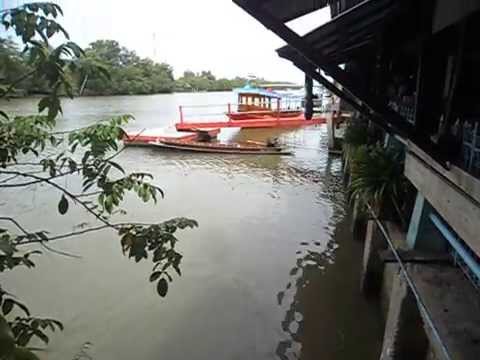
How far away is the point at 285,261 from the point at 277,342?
1.63 metres

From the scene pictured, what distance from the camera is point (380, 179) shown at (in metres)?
4.16

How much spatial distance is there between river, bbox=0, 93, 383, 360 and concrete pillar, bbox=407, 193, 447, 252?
0.93 metres

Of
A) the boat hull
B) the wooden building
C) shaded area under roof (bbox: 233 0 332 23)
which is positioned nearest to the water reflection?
the wooden building

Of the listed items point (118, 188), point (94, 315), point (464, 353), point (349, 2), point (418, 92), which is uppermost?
point (349, 2)

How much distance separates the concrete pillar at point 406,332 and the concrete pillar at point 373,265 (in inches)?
51.0

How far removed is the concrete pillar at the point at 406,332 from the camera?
2494 mm

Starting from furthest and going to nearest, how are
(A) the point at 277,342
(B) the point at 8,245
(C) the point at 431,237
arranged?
(A) the point at 277,342, (C) the point at 431,237, (B) the point at 8,245

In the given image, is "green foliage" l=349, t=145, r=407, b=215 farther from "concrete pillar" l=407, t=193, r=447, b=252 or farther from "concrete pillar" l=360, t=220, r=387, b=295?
"concrete pillar" l=407, t=193, r=447, b=252

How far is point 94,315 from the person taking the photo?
3926mm

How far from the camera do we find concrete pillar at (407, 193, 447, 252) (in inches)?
A: 118

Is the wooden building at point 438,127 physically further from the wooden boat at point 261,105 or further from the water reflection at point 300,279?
the wooden boat at point 261,105

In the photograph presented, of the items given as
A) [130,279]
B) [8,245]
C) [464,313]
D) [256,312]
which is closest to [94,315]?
[130,279]

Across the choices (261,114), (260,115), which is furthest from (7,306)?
(261,114)

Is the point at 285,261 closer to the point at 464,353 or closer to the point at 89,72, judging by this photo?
the point at 464,353
